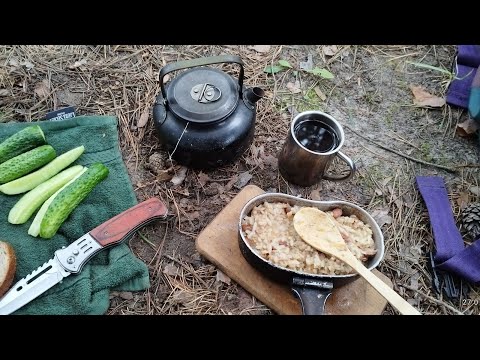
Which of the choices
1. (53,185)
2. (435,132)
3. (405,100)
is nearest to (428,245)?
(435,132)

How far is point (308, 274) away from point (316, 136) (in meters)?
0.91

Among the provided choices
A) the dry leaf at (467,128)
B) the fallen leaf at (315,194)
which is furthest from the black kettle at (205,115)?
the dry leaf at (467,128)

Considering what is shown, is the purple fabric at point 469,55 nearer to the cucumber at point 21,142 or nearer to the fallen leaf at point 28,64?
the cucumber at point 21,142

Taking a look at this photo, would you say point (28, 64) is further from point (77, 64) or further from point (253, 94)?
point (253, 94)

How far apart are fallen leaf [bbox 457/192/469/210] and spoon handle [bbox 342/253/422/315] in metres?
1.04

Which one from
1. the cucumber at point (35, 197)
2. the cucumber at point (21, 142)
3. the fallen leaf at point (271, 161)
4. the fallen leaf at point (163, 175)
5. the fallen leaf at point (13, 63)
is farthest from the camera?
the fallen leaf at point (13, 63)

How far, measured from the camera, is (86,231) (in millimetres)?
2432

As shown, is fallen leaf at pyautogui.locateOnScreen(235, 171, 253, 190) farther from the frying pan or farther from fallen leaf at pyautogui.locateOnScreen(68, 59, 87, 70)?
fallen leaf at pyautogui.locateOnScreen(68, 59, 87, 70)

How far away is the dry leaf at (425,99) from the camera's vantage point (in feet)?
10.2

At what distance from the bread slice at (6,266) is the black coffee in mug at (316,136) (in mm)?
1668

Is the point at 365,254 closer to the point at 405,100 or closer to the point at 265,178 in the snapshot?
the point at 265,178

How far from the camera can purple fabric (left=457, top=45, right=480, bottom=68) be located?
3203mm

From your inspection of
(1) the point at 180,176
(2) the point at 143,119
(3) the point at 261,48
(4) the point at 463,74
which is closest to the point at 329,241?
(1) the point at 180,176

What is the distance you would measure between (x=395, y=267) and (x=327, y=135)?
2.77 ft
